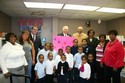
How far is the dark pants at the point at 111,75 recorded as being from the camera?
3654 millimetres

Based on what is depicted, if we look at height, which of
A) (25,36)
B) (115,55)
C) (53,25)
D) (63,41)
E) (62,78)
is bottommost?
(62,78)

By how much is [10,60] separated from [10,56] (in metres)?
0.07

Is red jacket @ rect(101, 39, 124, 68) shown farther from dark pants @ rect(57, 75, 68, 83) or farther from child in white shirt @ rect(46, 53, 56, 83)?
child in white shirt @ rect(46, 53, 56, 83)

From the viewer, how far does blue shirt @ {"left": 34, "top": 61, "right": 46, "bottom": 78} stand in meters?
4.26

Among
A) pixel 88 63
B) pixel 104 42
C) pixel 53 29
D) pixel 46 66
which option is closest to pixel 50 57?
pixel 46 66

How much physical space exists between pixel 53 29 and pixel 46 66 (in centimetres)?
514

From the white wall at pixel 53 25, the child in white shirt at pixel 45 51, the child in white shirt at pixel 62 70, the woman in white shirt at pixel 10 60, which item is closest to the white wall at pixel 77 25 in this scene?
the white wall at pixel 53 25

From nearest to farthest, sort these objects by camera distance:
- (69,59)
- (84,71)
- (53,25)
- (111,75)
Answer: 1. (111,75)
2. (84,71)
3. (69,59)
4. (53,25)

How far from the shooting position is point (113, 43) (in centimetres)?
367

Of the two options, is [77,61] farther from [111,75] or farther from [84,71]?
[111,75]

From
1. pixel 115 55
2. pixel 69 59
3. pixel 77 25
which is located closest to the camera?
pixel 115 55

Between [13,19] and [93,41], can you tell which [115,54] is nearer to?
[93,41]

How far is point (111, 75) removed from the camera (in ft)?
12.4

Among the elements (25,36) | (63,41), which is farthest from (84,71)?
(25,36)
